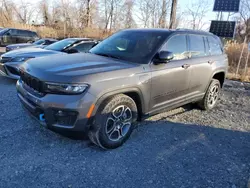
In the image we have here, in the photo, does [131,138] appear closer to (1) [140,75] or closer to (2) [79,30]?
(1) [140,75]

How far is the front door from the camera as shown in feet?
11.4

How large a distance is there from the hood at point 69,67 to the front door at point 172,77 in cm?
52

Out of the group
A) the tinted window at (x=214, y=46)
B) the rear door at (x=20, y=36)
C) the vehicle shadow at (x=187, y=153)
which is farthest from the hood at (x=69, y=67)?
the rear door at (x=20, y=36)

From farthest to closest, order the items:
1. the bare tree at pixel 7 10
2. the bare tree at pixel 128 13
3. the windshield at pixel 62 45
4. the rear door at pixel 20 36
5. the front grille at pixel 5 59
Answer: the bare tree at pixel 7 10
the bare tree at pixel 128 13
the rear door at pixel 20 36
the windshield at pixel 62 45
the front grille at pixel 5 59

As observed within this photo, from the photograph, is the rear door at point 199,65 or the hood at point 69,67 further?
the rear door at point 199,65

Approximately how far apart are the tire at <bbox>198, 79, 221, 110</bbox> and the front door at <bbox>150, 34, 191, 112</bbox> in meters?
0.99

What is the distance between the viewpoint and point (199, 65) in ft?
14.1

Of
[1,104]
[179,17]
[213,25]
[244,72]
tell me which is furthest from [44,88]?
[179,17]

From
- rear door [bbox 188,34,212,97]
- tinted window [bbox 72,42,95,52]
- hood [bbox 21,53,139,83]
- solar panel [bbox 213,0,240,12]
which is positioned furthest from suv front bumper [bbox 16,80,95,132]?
solar panel [bbox 213,0,240,12]

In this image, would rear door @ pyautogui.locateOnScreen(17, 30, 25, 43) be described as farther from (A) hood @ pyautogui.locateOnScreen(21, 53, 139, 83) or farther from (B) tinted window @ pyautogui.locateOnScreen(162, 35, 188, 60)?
(B) tinted window @ pyautogui.locateOnScreen(162, 35, 188, 60)

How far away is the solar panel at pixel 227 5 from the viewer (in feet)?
35.6

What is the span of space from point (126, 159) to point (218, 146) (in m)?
1.57

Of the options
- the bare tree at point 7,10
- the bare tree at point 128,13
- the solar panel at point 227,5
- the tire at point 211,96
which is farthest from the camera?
the bare tree at point 7,10

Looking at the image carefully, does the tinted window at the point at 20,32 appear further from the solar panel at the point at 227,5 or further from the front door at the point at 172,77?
the front door at the point at 172,77
